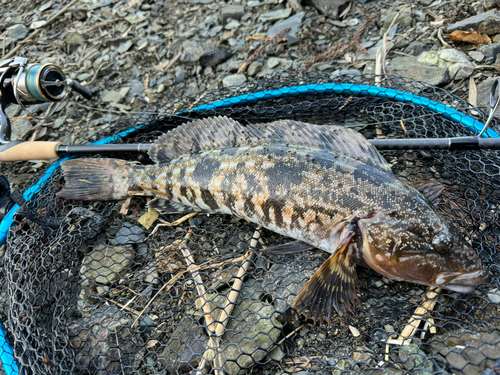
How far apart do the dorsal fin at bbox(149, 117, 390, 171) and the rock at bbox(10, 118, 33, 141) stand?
286 cm

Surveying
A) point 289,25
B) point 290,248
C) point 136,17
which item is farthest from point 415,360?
point 136,17

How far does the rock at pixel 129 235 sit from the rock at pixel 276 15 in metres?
4.41

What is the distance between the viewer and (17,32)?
24.4 ft

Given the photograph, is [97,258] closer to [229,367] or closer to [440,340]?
[229,367]

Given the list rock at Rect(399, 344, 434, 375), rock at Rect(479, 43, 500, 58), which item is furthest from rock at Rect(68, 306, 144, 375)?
rock at Rect(479, 43, 500, 58)

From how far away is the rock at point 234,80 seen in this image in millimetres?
5664

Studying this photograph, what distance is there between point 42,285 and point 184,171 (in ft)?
5.39

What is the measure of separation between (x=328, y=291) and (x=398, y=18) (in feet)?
15.3

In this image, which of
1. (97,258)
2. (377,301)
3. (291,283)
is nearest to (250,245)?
(291,283)

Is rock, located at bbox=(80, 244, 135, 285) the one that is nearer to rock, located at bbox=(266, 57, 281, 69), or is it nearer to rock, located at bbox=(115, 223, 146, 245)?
rock, located at bbox=(115, 223, 146, 245)

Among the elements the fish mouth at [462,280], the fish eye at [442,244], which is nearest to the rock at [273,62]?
the fish eye at [442,244]

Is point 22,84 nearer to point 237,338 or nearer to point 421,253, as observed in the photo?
point 237,338

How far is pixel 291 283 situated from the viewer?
3.18m

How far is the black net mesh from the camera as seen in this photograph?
9.23ft
